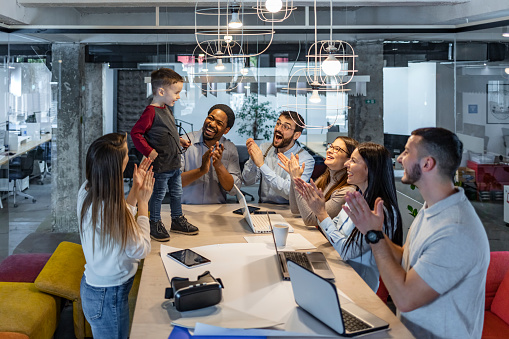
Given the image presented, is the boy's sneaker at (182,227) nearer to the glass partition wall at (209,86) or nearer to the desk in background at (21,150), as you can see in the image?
the glass partition wall at (209,86)

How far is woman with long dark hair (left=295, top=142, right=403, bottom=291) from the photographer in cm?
286

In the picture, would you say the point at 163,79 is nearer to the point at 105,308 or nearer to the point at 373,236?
the point at 105,308

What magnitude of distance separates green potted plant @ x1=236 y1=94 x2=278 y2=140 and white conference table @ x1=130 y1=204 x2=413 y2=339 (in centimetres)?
236

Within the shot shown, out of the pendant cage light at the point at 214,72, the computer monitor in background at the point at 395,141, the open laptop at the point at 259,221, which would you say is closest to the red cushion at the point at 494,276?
the open laptop at the point at 259,221

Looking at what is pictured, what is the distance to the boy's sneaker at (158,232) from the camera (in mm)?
3367

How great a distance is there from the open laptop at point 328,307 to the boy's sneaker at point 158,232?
4.39ft

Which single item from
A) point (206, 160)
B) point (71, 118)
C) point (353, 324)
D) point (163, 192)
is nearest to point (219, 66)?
point (71, 118)

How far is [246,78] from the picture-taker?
22.2ft

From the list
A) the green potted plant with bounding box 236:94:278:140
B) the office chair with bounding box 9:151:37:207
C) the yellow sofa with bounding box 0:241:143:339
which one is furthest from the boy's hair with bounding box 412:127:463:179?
the office chair with bounding box 9:151:37:207

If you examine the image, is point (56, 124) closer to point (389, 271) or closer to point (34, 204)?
point (34, 204)

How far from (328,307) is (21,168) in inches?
221

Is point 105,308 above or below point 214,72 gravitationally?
below

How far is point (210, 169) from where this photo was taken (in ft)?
15.4

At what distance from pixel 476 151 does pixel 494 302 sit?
2.79 metres
